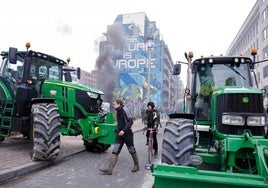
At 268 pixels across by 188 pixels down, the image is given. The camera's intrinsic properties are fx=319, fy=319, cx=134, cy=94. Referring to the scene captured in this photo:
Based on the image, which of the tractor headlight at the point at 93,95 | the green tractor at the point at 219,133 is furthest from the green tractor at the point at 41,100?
the green tractor at the point at 219,133

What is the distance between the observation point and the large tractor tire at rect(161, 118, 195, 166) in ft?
17.2

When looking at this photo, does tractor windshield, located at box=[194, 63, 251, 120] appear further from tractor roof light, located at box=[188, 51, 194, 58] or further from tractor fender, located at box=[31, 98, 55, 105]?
tractor fender, located at box=[31, 98, 55, 105]

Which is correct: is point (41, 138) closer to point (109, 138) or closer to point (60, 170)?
point (60, 170)

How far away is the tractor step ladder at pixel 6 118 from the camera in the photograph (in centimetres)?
934

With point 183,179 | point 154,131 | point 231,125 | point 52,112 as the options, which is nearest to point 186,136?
point 231,125

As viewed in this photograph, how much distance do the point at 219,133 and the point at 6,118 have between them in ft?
21.2

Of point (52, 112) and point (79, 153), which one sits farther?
point (79, 153)

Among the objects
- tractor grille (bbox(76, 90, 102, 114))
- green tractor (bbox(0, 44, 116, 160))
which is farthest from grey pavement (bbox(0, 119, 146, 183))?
tractor grille (bbox(76, 90, 102, 114))

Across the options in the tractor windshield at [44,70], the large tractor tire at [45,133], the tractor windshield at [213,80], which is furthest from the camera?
the tractor windshield at [44,70]

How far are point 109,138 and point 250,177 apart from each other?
18.1 feet

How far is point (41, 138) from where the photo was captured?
7.99 metres

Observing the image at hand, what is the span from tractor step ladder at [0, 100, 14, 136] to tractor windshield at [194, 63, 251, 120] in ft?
17.9

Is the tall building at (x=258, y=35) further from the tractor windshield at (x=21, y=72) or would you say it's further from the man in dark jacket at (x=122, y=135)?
the man in dark jacket at (x=122, y=135)

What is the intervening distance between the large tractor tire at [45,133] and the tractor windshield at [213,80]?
11.9 feet
